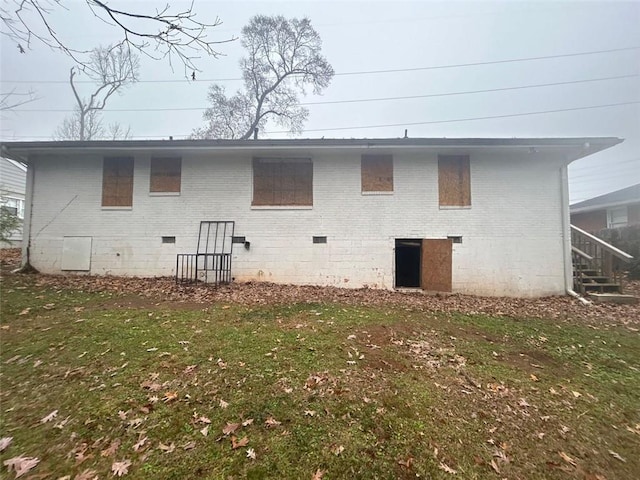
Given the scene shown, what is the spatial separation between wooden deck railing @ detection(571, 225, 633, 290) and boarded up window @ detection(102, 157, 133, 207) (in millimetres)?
13577

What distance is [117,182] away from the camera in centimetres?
891

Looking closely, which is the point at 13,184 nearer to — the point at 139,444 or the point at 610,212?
the point at 139,444

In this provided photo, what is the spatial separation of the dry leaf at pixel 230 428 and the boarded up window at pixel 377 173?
714 centimetres

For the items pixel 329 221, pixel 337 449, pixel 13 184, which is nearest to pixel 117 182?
pixel 329 221

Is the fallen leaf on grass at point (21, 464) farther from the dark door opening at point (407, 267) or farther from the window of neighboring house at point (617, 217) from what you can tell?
the window of neighboring house at point (617, 217)

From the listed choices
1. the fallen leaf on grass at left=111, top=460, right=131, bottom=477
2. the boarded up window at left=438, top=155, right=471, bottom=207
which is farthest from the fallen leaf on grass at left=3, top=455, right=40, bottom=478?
the boarded up window at left=438, top=155, right=471, bottom=207

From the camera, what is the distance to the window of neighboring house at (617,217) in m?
17.4

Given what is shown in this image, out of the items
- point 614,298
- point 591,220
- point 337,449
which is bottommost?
point 337,449

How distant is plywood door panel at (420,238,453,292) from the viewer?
8.44 meters

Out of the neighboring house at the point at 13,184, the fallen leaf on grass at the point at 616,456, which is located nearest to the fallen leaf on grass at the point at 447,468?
the fallen leaf on grass at the point at 616,456

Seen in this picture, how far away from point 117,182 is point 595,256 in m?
14.8

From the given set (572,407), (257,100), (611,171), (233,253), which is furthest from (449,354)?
(611,171)

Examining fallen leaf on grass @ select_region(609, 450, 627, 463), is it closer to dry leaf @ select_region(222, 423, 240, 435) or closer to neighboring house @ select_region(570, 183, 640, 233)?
dry leaf @ select_region(222, 423, 240, 435)

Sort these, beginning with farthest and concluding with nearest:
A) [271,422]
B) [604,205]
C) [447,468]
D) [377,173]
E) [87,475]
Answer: [604,205] → [377,173] → [271,422] → [447,468] → [87,475]
